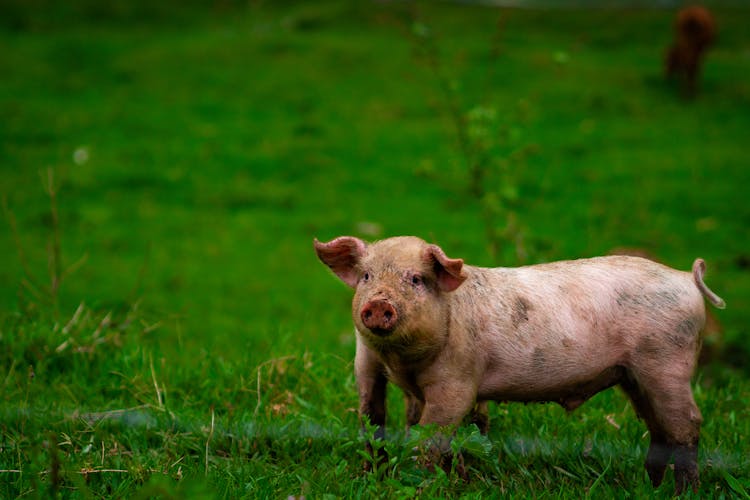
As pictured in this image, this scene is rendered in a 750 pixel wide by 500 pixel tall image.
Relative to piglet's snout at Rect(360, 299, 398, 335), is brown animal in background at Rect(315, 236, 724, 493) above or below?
below

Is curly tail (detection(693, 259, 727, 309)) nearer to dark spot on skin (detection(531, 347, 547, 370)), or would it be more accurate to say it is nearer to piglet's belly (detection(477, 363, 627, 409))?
piglet's belly (detection(477, 363, 627, 409))

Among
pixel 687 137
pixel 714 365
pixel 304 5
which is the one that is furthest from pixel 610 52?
pixel 714 365

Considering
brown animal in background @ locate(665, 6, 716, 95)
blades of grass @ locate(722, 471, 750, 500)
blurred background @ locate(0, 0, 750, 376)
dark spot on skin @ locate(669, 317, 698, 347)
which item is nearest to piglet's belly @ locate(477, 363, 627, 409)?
dark spot on skin @ locate(669, 317, 698, 347)

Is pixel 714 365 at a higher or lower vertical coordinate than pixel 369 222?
Answer: higher

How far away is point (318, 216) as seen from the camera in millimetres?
13477

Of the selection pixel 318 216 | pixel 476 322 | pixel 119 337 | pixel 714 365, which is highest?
pixel 476 322

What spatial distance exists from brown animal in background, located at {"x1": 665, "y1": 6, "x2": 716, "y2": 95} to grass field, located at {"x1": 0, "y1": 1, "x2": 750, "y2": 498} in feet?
1.81

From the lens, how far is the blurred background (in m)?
10.5

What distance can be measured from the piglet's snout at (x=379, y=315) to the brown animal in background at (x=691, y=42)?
1620cm

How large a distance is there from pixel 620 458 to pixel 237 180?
11.6 meters

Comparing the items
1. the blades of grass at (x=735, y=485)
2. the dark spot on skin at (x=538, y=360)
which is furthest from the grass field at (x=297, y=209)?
the dark spot on skin at (x=538, y=360)

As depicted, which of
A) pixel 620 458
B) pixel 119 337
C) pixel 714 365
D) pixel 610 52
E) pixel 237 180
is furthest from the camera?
pixel 610 52

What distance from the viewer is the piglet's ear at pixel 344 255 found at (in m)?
3.48

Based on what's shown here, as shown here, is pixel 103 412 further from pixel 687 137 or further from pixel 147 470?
pixel 687 137
